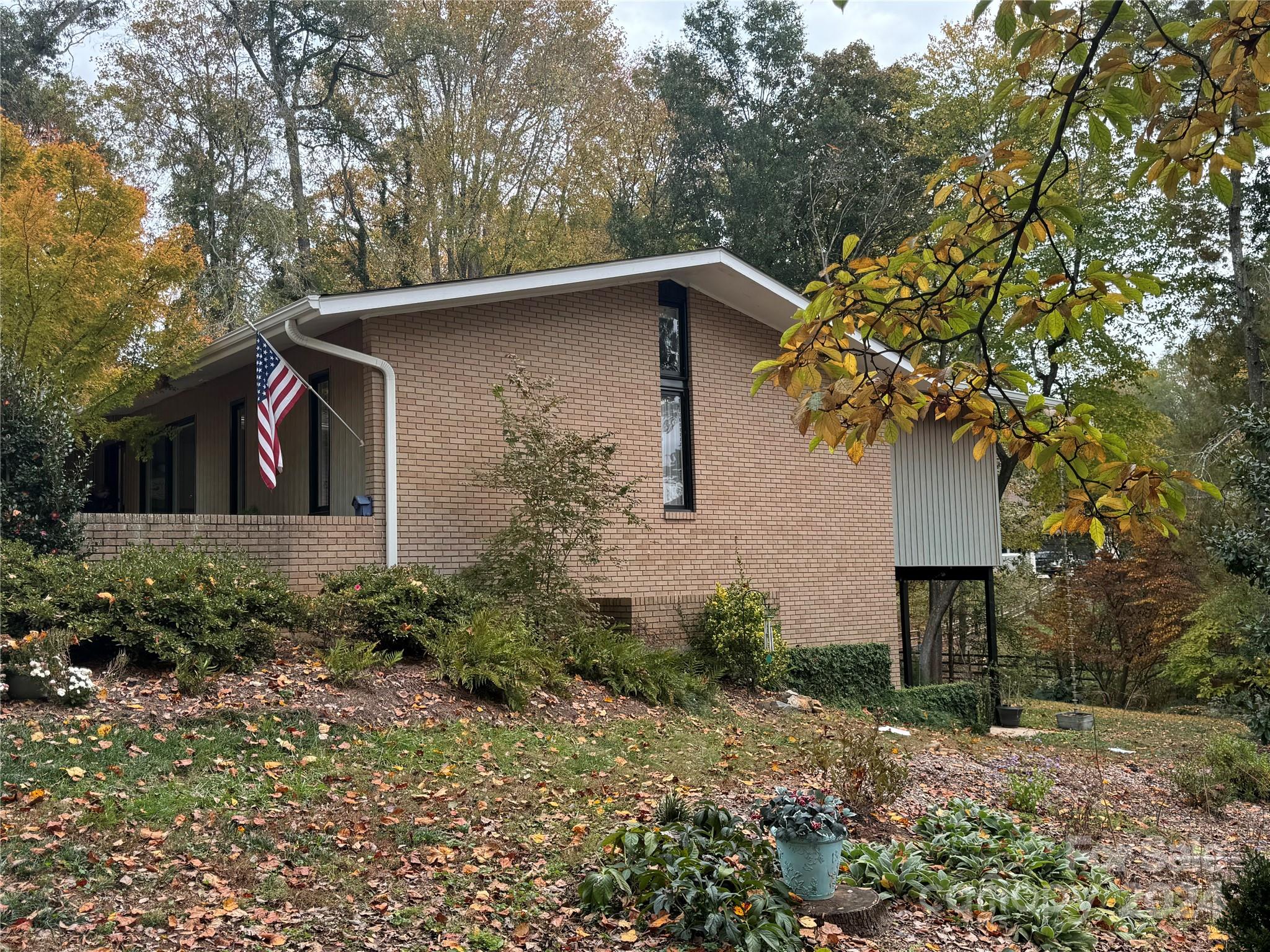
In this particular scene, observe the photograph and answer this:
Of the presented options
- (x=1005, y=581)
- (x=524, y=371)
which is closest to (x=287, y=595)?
(x=524, y=371)

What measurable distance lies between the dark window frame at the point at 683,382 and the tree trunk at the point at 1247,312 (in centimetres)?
1335

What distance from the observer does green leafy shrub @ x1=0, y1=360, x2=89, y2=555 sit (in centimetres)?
1016

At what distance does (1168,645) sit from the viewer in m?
26.2

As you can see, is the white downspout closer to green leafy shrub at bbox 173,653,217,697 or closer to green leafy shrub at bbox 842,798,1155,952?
green leafy shrub at bbox 173,653,217,697

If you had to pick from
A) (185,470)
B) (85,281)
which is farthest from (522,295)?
(185,470)

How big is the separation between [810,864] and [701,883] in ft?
2.05

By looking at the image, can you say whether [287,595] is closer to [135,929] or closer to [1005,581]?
[135,929]

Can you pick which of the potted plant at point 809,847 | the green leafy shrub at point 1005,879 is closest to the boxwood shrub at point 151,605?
the potted plant at point 809,847

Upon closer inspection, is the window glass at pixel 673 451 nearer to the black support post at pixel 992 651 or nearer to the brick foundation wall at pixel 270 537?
the brick foundation wall at pixel 270 537

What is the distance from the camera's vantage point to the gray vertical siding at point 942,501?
19.2 m

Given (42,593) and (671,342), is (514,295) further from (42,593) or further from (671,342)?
(42,593)

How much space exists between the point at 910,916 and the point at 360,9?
95.7ft

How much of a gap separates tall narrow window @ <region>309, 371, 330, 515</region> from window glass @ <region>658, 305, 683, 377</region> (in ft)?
15.9

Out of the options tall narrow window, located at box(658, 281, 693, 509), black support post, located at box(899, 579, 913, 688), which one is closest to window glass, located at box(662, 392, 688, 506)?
tall narrow window, located at box(658, 281, 693, 509)
